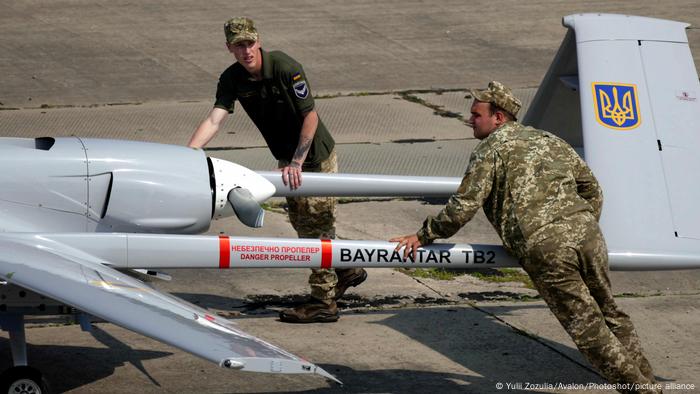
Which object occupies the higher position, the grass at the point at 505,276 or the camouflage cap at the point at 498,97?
the camouflage cap at the point at 498,97

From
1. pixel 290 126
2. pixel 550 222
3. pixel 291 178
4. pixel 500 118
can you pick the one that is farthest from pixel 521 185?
pixel 290 126

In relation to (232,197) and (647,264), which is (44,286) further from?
(647,264)

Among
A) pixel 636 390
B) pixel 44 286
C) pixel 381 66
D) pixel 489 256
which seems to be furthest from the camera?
pixel 381 66

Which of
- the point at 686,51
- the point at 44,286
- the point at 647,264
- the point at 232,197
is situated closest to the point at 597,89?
Result: the point at 686,51

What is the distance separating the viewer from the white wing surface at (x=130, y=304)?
18.4ft

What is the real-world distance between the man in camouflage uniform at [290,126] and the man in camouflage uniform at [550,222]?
175 cm

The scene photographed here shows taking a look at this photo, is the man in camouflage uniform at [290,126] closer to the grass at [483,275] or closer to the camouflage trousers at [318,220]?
the camouflage trousers at [318,220]

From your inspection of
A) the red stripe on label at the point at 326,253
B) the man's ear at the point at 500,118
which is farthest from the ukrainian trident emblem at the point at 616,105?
the red stripe on label at the point at 326,253

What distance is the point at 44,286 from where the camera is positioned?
6051 mm

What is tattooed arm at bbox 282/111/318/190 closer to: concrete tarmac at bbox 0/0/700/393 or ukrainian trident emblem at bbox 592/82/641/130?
concrete tarmac at bbox 0/0/700/393

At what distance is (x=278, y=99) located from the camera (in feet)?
26.7

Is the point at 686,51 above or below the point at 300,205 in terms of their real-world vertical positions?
above

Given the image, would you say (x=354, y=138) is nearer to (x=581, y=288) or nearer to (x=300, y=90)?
(x=300, y=90)

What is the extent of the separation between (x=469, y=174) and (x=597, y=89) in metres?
2.12
